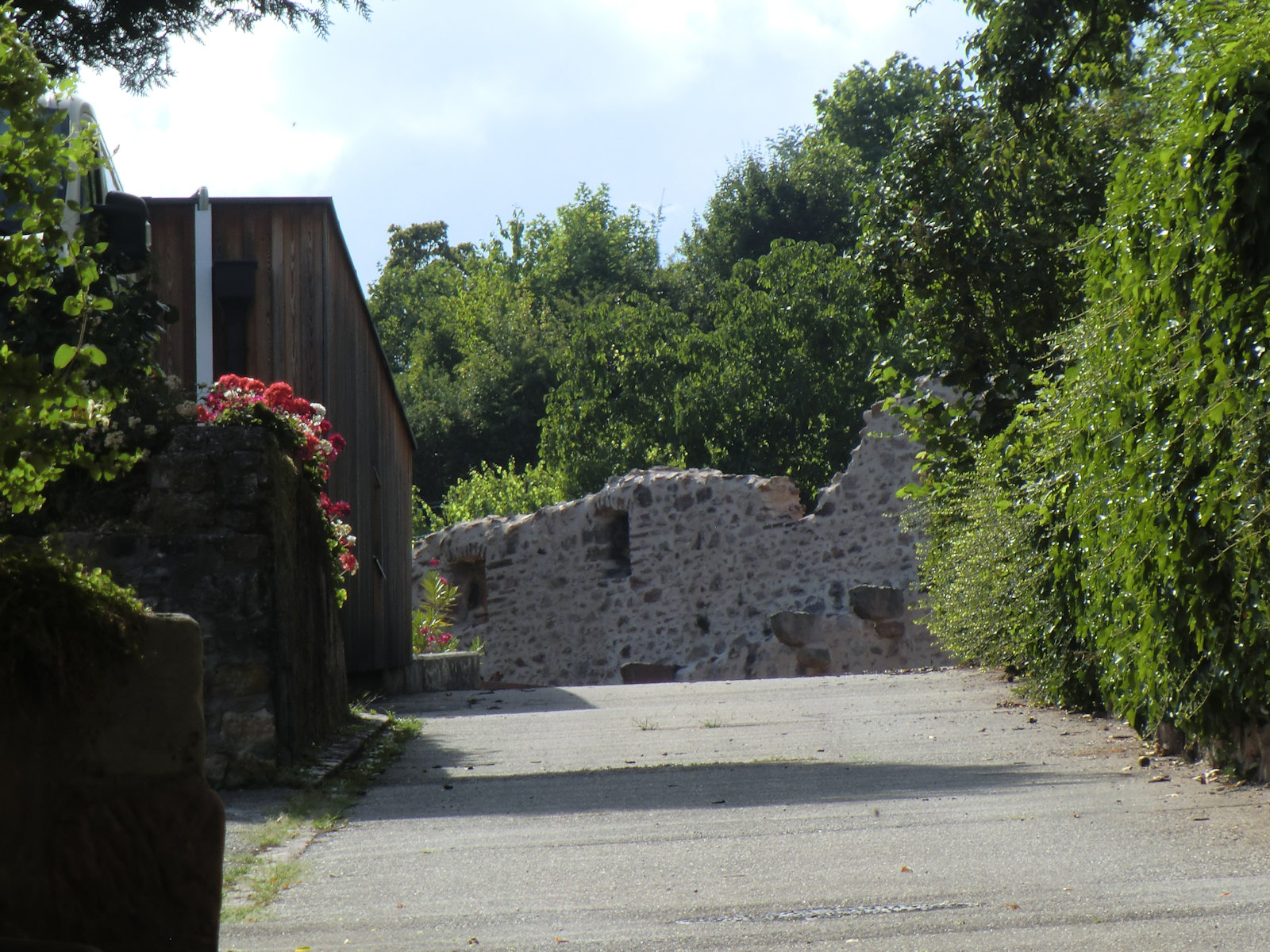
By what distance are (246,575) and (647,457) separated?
20.2m

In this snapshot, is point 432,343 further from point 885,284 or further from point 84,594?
point 84,594

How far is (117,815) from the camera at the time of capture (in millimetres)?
2559

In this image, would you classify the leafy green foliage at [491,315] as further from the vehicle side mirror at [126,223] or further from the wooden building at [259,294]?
the vehicle side mirror at [126,223]

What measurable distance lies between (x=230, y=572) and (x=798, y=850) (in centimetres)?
285

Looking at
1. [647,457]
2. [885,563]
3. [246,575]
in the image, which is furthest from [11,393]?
[647,457]

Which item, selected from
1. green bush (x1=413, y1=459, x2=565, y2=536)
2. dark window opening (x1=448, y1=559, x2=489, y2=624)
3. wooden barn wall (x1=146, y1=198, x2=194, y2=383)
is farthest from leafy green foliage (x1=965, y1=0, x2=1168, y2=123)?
green bush (x1=413, y1=459, x2=565, y2=536)

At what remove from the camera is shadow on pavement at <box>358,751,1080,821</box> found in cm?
485

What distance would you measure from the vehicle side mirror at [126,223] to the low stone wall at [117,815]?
13.3ft

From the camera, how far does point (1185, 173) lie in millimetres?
4254

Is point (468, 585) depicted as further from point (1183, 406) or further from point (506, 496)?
point (1183, 406)

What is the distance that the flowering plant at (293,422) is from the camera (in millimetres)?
6348

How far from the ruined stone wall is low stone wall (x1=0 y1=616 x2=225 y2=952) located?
13.5m

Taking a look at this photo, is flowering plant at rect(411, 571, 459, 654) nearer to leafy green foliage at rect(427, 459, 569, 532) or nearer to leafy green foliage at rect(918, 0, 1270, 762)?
leafy green foliage at rect(427, 459, 569, 532)

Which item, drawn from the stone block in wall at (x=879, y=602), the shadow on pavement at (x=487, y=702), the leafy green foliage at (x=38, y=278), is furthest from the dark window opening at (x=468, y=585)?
the leafy green foliage at (x=38, y=278)
